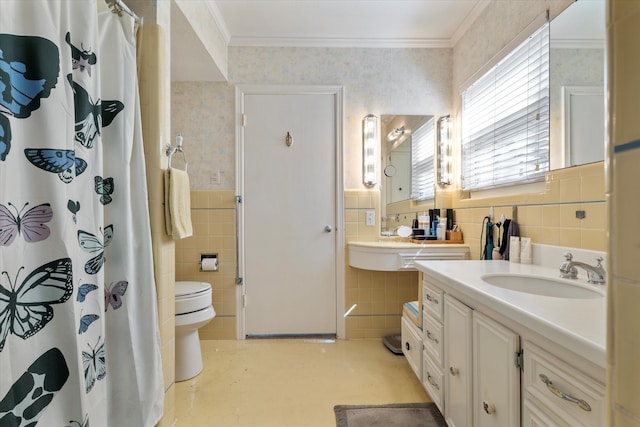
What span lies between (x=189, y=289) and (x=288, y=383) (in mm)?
877

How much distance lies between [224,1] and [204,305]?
2065 millimetres

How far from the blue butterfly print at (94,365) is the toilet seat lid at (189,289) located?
→ 0.81 m

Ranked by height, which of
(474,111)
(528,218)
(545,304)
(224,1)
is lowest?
(545,304)

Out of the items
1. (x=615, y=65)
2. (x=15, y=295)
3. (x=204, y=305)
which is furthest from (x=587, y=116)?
(x=204, y=305)

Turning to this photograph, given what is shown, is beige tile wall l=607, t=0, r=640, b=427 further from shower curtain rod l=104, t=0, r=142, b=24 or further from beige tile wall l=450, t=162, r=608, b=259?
shower curtain rod l=104, t=0, r=142, b=24

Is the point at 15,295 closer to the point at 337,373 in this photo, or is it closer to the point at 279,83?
the point at 337,373

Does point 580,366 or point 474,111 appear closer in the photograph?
point 580,366

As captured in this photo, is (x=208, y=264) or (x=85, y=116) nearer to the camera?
(x=85, y=116)

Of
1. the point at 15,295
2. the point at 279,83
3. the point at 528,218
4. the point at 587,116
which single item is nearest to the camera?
the point at 15,295

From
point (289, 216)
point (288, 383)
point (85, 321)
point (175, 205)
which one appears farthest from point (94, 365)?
point (289, 216)

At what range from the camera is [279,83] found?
→ 258 centimetres

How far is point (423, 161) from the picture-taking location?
2.66 meters

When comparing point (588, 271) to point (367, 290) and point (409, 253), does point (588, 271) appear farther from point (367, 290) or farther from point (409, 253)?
point (367, 290)

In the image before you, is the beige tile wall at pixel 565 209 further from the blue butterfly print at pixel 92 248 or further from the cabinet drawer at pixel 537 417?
the blue butterfly print at pixel 92 248
